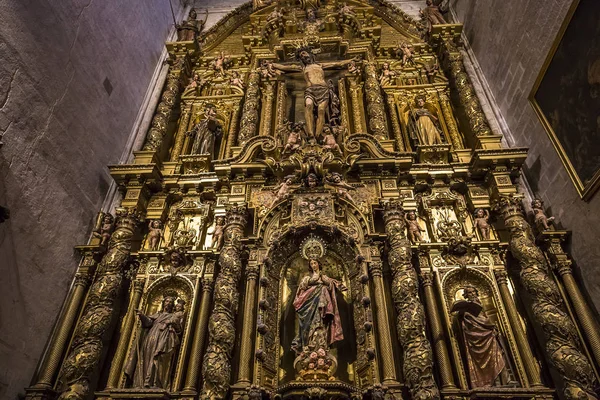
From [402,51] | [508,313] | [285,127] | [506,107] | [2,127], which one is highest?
[402,51]

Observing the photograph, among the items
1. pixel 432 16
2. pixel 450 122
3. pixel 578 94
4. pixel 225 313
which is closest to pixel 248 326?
pixel 225 313

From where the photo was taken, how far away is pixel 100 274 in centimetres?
618

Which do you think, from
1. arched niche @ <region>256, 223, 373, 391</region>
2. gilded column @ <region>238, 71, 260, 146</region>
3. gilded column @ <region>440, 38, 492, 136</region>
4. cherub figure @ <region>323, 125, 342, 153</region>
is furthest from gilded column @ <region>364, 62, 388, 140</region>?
arched niche @ <region>256, 223, 373, 391</region>

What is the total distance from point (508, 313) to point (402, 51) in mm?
7009

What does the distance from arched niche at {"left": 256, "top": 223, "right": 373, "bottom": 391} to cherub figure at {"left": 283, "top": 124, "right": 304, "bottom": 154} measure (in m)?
1.54

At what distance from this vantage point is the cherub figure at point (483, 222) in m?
6.66

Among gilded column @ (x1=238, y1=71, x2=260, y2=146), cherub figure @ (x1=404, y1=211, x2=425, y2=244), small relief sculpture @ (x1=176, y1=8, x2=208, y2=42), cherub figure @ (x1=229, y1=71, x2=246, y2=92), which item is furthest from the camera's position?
small relief sculpture @ (x1=176, y1=8, x2=208, y2=42)

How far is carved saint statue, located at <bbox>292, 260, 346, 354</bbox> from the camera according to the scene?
17.7 ft

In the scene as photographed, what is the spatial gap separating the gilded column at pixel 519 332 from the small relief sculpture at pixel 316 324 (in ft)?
7.48

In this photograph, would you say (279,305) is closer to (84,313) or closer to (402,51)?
(84,313)

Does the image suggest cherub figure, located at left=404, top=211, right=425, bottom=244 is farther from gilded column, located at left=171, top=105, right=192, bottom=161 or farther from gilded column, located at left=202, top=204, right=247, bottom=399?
gilded column, located at left=171, top=105, right=192, bottom=161

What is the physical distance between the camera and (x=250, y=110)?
9133 mm

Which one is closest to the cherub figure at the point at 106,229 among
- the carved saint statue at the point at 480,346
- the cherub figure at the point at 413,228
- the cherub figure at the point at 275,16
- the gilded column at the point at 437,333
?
the cherub figure at the point at 413,228

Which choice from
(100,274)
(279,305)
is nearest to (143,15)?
(100,274)
